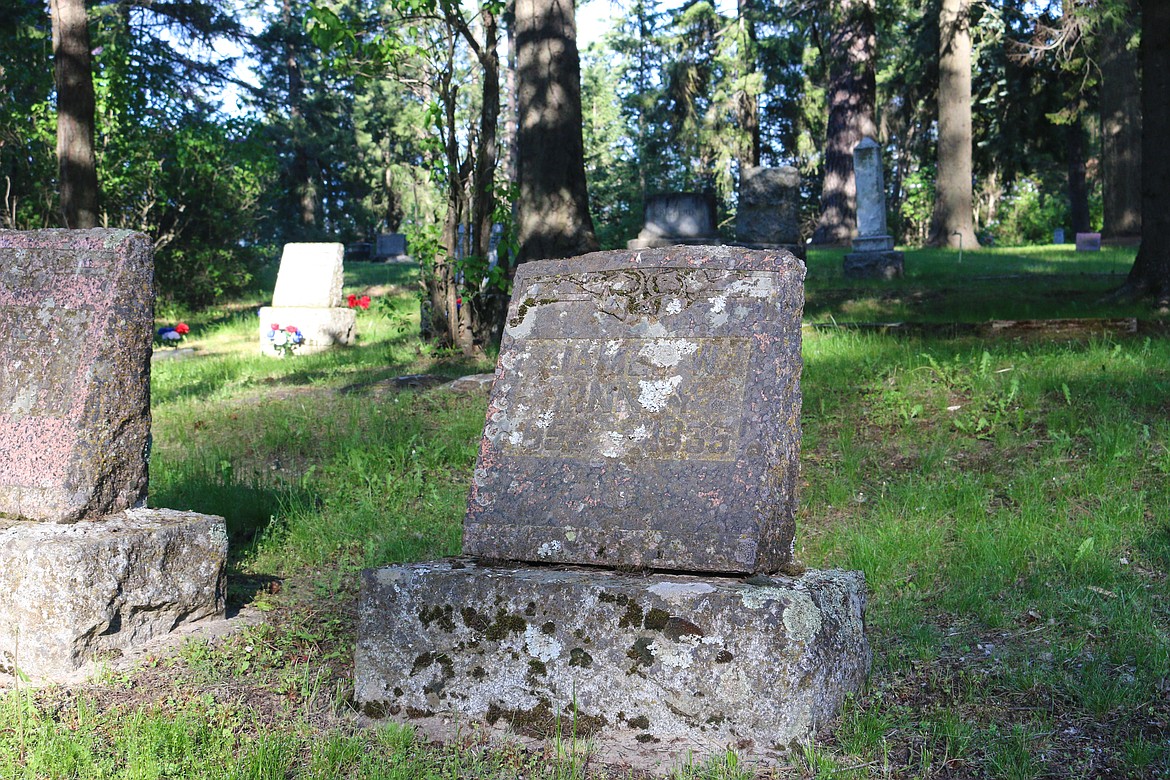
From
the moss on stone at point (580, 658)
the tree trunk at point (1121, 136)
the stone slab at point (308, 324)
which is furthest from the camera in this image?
the tree trunk at point (1121, 136)

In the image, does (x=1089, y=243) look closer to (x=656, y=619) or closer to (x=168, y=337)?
(x=168, y=337)

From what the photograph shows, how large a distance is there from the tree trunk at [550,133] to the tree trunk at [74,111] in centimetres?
443

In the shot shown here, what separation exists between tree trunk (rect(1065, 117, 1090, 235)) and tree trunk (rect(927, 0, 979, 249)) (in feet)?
31.8

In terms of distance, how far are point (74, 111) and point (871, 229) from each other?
41.7 ft

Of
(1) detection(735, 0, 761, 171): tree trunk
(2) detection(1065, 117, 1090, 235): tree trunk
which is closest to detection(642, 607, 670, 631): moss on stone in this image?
(1) detection(735, 0, 761, 171): tree trunk

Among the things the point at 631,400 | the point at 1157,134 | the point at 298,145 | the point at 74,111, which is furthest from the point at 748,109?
the point at 631,400

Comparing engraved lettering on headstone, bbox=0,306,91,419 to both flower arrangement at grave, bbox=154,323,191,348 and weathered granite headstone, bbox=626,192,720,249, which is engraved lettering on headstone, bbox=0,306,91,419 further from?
weathered granite headstone, bbox=626,192,720,249

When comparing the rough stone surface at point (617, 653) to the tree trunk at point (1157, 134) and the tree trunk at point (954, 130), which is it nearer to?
the tree trunk at point (1157, 134)

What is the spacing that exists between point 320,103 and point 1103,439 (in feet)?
112

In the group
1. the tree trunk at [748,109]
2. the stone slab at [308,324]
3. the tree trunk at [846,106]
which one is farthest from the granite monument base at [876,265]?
the tree trunk at [748,109]

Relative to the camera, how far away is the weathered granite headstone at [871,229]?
16.2 meters

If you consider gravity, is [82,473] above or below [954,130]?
below

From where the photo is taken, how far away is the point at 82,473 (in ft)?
12.8

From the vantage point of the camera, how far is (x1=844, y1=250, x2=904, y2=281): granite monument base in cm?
1614
